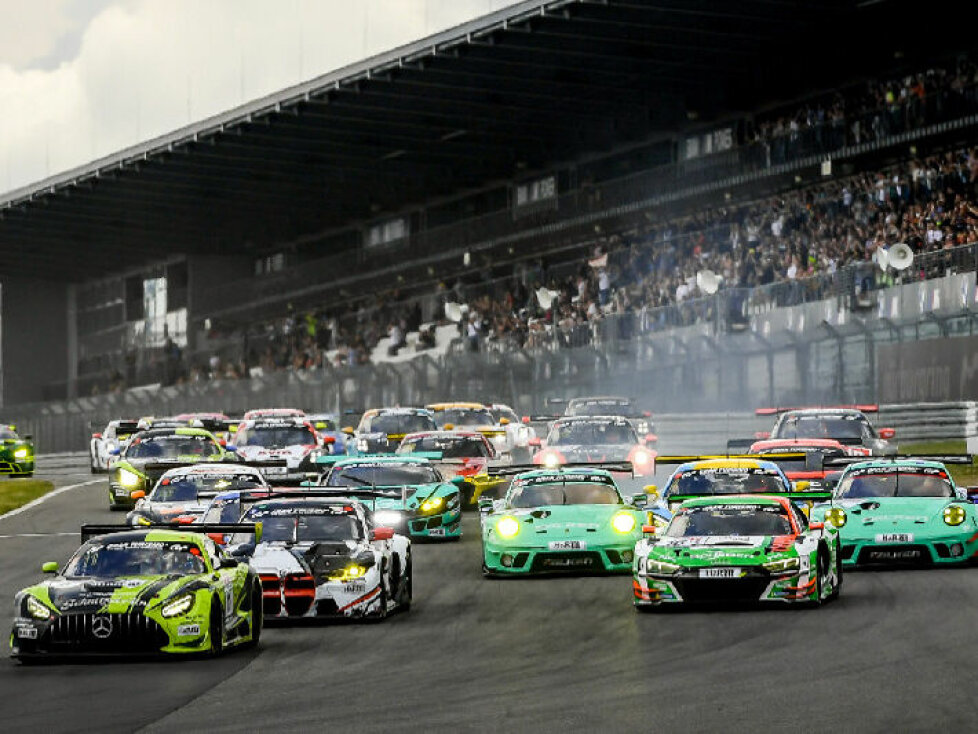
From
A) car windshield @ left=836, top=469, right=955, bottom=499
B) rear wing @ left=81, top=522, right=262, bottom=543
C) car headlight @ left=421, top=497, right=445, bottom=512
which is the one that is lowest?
car headlight @ left=421, top=497, right=445, bottom=512

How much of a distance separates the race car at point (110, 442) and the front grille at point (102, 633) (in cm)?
2831

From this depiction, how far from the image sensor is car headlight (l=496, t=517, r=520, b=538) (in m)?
21.0

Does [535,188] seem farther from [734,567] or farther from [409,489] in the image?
[734,567]

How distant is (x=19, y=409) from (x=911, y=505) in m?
51.1

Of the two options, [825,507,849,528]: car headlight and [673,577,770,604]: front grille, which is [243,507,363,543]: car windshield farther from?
[825,507,849,528]: car headlight

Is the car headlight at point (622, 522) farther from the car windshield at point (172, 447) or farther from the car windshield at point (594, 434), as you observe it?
the car windshield at point (172, 447)

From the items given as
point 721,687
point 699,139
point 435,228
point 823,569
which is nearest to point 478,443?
point 823,569

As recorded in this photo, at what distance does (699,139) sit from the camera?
55.8 meters

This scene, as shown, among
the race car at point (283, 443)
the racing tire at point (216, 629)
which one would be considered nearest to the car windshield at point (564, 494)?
the racing tire at point (216, 629)

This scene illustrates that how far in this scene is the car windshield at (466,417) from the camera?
39531 mm

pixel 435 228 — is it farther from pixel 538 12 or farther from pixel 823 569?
pixel 823 569

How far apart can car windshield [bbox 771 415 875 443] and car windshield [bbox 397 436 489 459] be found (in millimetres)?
4639

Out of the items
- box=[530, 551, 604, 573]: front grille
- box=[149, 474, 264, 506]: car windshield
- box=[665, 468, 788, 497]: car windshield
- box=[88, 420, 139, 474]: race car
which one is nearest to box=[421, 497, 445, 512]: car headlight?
box=[149, 474, 264, 506]: car windshield

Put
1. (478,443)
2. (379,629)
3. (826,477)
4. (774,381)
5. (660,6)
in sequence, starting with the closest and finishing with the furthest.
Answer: (379,629) → (826,477) → (478,443) → (774,381) → (660,6)
